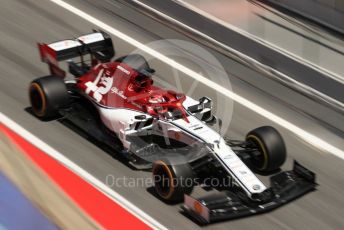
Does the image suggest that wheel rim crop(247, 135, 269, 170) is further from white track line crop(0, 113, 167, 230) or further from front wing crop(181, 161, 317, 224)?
white track line crop(0, 113, 167, 230)

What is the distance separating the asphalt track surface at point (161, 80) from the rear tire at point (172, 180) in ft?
0.76

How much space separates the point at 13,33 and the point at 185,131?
5.99 m

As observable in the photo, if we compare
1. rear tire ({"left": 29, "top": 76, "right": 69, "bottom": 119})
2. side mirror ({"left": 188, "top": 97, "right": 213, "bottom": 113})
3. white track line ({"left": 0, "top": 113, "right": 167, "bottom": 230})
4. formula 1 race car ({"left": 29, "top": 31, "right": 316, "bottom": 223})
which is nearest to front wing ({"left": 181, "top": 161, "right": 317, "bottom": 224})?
formula 1 race car ({"left": 29, "top": 31, "right": 316, "bottom": 223})

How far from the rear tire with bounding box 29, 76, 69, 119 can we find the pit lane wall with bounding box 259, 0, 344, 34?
21.0ft

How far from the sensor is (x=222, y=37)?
15875 millimetres

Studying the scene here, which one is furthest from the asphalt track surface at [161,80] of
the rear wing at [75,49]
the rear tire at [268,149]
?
the rear wing at [75,49]

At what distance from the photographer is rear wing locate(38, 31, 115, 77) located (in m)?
12.8

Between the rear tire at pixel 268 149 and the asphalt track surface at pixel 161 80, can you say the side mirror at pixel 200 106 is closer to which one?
the rear tire at pixel 268 149

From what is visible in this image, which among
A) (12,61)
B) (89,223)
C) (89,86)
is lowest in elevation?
(12,61)

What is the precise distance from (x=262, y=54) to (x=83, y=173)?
5361mm

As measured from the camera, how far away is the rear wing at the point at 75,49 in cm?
1279

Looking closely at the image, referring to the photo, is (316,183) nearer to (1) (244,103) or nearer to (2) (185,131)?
(2) (185,131)

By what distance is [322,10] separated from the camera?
15953 mm

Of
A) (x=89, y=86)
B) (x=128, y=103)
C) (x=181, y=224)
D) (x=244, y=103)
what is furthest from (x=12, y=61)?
(x=181, y=224)
